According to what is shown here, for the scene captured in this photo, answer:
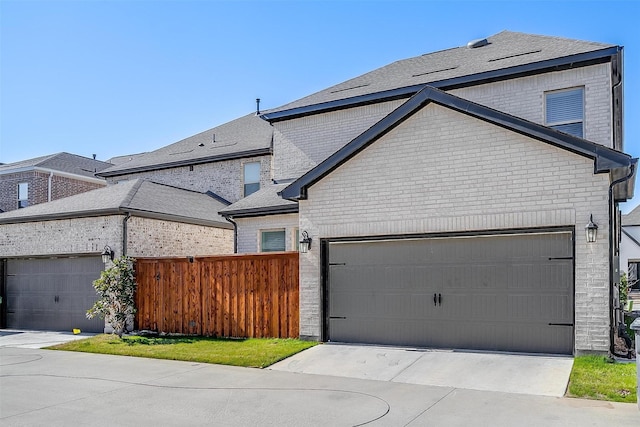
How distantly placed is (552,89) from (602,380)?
832 cm

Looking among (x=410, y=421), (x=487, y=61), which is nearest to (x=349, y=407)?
(x=410, y=421)

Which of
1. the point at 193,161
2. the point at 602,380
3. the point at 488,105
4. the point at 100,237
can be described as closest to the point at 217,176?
the point at 193,161

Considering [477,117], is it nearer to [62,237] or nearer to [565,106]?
[565,106]

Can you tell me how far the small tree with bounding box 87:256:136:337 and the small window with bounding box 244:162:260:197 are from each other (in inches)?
312

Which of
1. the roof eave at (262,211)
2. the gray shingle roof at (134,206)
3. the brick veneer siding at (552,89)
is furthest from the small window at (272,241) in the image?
the brick veneer siding at (552,89)

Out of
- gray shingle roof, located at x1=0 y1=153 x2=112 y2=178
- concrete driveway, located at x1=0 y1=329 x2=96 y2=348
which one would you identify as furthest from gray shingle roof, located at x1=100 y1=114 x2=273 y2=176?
concrete driveway, located at x1=0 y1=329 x2=96 y2=348

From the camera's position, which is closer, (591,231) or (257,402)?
(257,402)

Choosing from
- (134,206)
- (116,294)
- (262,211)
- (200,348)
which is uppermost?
(134,206)

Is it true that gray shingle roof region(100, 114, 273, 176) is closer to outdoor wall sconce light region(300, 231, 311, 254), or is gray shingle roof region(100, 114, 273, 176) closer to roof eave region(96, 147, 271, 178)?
roof eave region(96, 147, 271, 178)

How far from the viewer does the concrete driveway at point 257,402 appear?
275 inches

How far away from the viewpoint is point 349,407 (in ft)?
25.1

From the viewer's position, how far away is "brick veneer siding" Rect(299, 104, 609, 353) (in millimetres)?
9797

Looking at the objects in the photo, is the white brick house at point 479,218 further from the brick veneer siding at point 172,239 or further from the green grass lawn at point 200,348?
the brick veneer siding at point 172,239

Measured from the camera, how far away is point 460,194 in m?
11.1
